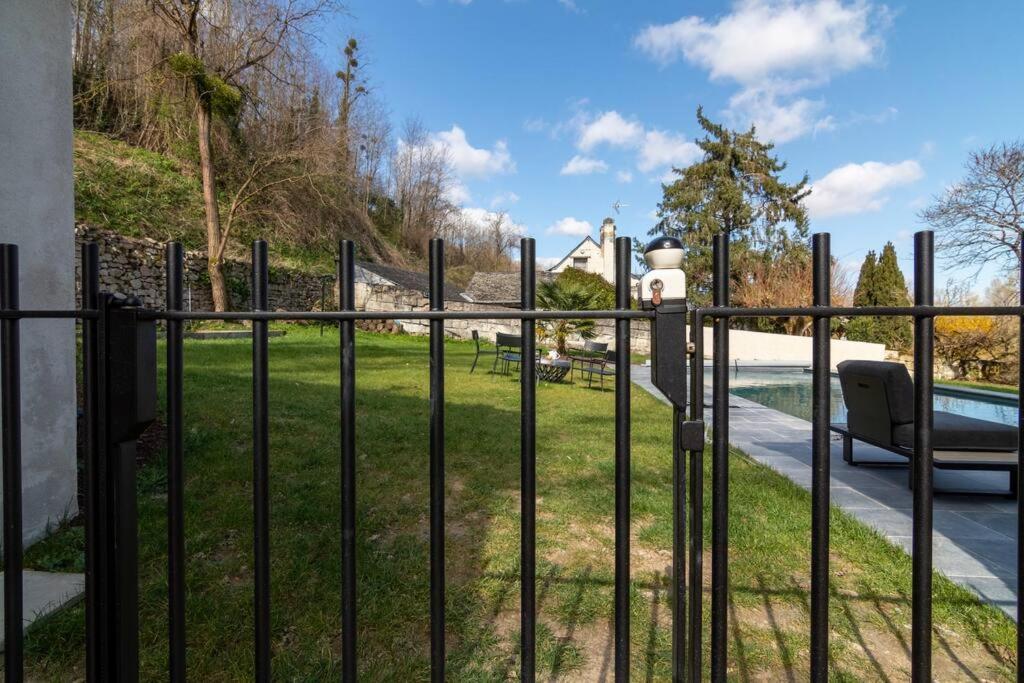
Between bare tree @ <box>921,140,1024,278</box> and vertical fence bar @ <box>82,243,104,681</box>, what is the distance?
21.8 m

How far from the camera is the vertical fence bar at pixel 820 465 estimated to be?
1086 mm

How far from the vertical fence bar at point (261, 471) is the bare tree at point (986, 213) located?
21.5 m

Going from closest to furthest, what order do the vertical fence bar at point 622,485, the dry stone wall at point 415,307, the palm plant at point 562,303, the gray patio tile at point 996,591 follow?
the vertical fence bar at point 622,485, the gray patio tile at point 996,591, the palm plant at point 562,303, the dry stone wall at point 415,307

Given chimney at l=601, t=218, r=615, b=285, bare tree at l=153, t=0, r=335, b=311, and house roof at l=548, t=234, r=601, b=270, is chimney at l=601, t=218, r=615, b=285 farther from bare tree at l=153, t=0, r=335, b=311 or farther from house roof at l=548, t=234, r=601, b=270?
bare tree at l=153, t=0, r=335, b=311

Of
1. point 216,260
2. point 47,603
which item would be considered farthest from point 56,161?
point 216,260

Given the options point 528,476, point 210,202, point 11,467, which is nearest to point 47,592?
point 11,467

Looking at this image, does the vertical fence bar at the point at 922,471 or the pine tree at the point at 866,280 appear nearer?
the vertical fence bar at the point at 922,471

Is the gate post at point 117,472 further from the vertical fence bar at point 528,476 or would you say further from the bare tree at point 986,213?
the bare tree at point 986,213

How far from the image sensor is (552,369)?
10.2 meters

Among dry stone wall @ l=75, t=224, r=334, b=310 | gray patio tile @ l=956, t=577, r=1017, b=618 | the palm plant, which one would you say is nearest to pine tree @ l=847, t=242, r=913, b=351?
the palm plant

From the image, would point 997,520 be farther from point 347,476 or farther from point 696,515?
Answer: point 347,476

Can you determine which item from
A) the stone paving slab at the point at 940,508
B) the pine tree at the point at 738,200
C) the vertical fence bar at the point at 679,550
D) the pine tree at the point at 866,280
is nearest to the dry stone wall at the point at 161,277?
the stone paving slab at the point at 940,508

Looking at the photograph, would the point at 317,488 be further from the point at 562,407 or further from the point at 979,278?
the point at 979,278

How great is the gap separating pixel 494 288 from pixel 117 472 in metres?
31.6
